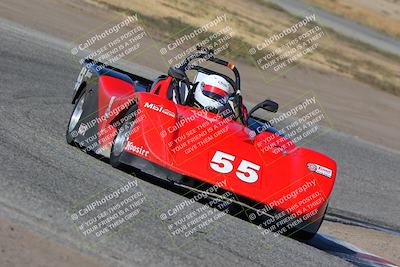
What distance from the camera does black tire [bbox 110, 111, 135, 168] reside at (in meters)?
8.32

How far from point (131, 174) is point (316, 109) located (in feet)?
44.8

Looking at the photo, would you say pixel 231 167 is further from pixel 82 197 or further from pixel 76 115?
pixel 76 115

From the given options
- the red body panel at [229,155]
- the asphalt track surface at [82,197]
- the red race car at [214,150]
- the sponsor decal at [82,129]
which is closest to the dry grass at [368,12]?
the asphalt track surface at [82,197]

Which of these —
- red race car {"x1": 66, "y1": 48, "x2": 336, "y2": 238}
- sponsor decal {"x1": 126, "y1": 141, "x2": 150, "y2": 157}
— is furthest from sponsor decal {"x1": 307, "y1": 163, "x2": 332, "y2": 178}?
sponsor decal {"x1": 126, "y1": 141, "x2": 150, "y2": 157}

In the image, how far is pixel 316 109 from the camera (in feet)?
70.8

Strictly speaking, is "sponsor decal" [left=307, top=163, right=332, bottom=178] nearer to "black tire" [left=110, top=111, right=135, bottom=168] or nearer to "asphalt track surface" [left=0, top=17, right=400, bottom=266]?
"asphalt track surface" [left=0, top=17, right=400, bottom=266]

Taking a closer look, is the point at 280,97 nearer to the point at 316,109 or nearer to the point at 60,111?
the point at 316,109

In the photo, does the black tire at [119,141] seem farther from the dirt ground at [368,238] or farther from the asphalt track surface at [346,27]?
the asphalt track surface at [346,27]

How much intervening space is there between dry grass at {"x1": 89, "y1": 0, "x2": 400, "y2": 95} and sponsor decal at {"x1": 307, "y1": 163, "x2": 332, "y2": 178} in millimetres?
15710

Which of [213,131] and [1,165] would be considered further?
[213,131]

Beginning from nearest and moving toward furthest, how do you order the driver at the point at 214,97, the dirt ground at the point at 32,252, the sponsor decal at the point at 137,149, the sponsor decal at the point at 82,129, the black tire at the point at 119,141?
1. the dirt ground at the point at 32,252
2. the sponsor decal at the point at 137,149
3. the black tire at the point at 119,141
4. the driver at the point at 214,97
5. the sponsor decal at the point at 82,129

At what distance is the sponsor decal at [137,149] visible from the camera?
7.85 m

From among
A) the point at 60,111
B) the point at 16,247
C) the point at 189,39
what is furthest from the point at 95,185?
the point at 189,39

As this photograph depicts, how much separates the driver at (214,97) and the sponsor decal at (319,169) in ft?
3.75
